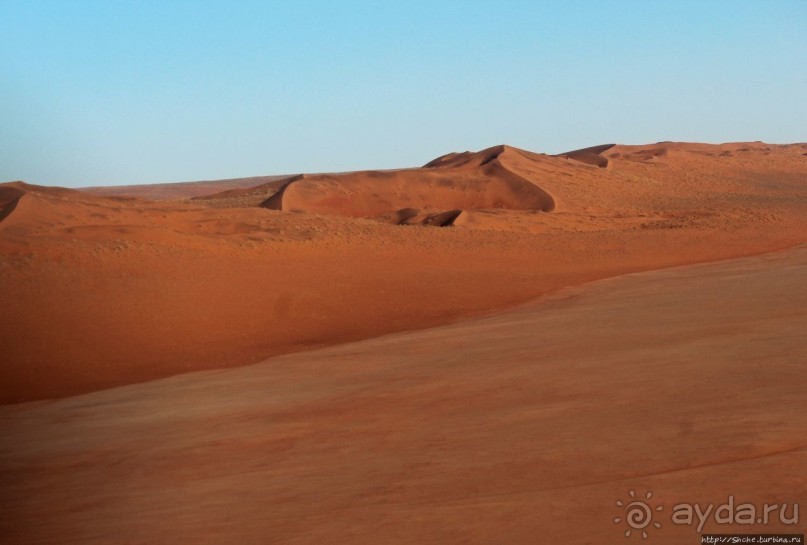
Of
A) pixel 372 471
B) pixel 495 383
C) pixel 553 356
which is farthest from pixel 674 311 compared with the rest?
pixel 372 471

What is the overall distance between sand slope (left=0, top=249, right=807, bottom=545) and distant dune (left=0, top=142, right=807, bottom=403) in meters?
2.07

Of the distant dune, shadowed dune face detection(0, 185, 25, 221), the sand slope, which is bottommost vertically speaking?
the sand slope

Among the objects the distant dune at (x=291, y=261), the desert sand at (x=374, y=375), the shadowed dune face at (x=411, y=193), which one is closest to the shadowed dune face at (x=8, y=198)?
the distant dune at (x=291, y=261)

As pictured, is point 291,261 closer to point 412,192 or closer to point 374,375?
point 374,375

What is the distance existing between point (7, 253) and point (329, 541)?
1275cm

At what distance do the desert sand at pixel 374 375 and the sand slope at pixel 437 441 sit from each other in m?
0.03

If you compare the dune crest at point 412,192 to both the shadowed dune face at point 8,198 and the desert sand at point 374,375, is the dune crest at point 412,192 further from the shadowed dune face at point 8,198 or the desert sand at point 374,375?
the shadowed dune face at point 8,198

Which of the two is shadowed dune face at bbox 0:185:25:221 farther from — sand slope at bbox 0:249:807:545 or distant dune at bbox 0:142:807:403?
sand slope at bbox 0:249:807:545

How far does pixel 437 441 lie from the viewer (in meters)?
7.58

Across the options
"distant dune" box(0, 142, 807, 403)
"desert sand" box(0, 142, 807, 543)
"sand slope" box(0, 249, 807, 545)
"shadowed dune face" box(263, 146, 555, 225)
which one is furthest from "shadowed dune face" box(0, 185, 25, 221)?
"shadowed dune face" box(263, 146, 555, 225)

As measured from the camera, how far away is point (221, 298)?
52.8 feet

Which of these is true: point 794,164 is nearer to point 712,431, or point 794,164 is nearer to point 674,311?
point 674,311

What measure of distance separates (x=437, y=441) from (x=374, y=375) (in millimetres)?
3255

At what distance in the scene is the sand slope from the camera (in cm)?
593
